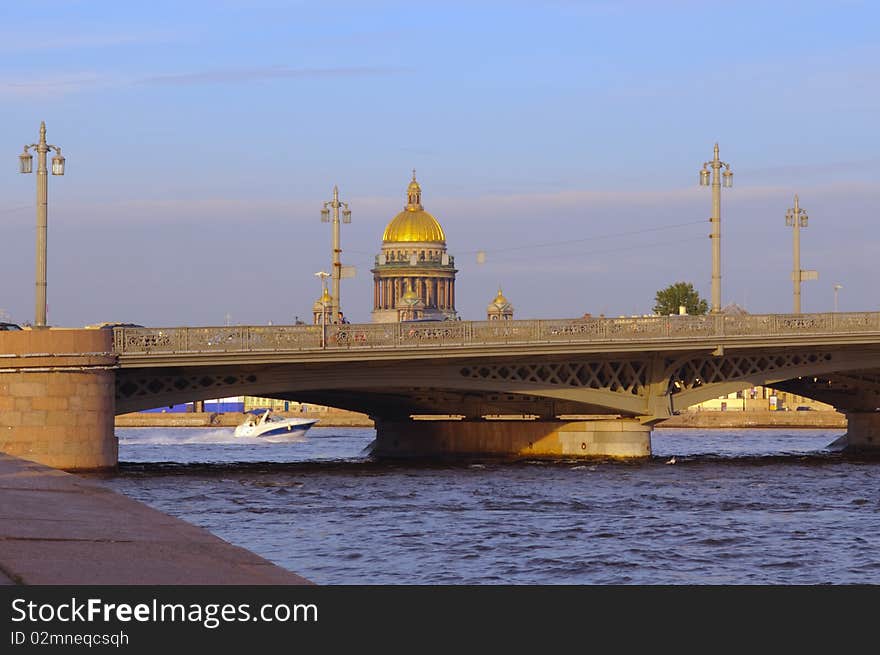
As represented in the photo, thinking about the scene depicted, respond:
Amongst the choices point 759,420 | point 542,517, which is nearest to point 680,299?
point 759,420

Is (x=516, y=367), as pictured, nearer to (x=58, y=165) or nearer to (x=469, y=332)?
(x=469, y=332)

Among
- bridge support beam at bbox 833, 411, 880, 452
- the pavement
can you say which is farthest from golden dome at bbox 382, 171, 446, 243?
the pavement

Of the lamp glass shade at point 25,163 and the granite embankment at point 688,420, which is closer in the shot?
the lamp glass shade at point 25,163

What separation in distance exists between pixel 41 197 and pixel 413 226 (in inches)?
5645

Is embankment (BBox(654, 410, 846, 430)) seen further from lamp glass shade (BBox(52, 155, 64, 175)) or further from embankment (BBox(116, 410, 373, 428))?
lamp glass shade (BBox(52, 155, 64, 175))

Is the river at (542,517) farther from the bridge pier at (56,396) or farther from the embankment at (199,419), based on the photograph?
the embankment at (199,419)

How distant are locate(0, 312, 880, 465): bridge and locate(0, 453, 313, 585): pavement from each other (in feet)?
110

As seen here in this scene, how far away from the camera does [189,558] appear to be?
11766 millimetres

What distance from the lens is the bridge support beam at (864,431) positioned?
2844 inches

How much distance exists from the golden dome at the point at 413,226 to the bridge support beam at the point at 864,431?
119732mm

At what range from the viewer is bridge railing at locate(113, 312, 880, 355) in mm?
50375

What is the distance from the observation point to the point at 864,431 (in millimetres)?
72938

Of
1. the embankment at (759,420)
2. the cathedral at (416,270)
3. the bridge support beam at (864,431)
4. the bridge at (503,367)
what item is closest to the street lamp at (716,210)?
the bridge at (503,367)
